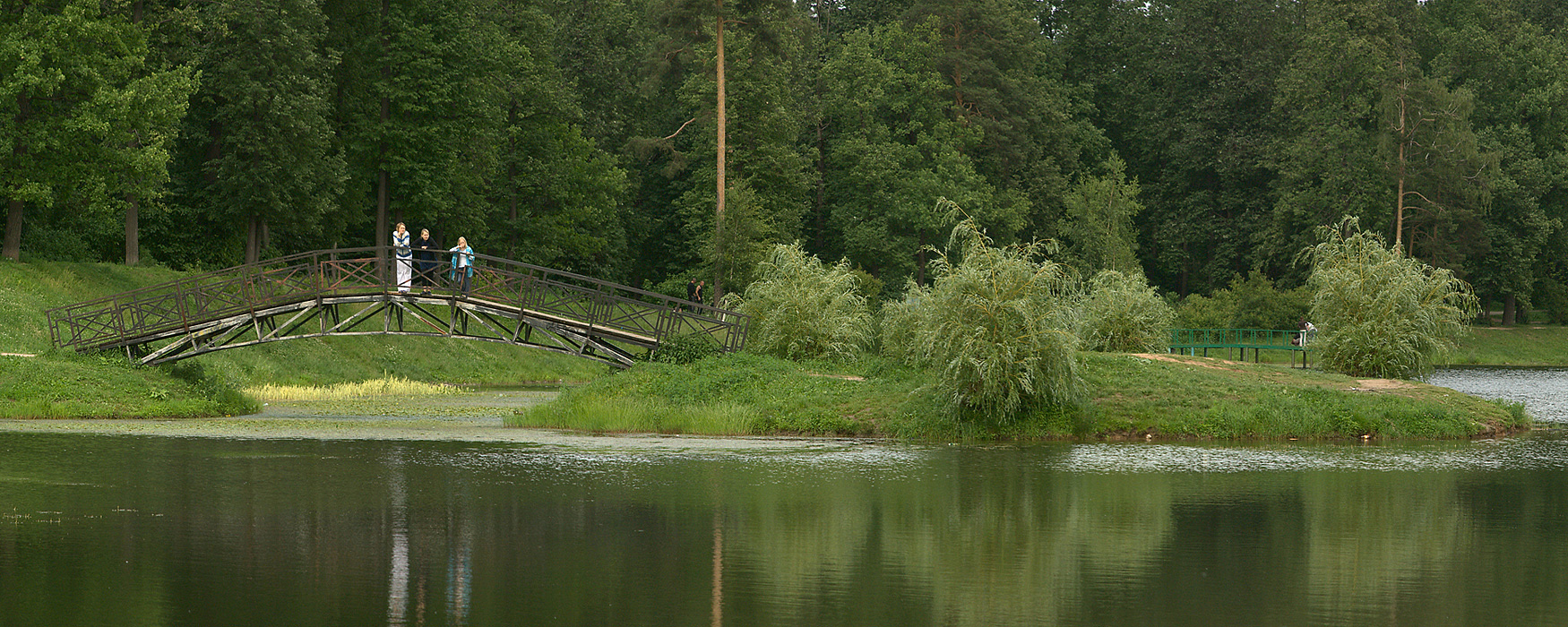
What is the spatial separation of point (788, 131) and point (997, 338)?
37959mm

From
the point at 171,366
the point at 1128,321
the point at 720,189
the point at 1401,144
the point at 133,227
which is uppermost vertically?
the point at 1401,144

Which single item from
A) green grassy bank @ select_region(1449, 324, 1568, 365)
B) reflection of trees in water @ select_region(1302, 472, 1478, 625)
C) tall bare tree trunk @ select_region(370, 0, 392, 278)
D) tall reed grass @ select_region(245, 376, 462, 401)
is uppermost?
tall bare tree trunk @ select_region(370, 0, 392, 278)

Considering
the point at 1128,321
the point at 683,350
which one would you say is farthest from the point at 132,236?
the point at 1128,321

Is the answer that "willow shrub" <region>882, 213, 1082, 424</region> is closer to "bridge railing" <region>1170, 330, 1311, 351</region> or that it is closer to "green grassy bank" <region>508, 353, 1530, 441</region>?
"green grassy bank" <region>508, 353, 1530, 441</region>

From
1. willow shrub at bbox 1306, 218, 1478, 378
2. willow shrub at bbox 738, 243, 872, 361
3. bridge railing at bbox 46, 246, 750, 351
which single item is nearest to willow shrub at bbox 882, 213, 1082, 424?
willow shrub at bbox 738, 243, 872, 361

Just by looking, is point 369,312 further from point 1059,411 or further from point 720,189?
point 720,189

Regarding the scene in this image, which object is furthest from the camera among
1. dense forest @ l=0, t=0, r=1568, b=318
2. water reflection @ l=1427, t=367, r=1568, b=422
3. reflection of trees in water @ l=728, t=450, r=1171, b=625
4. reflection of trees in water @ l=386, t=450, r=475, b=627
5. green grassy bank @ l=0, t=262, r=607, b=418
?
dense forest @ l=0, t=0, r=1568, b=318

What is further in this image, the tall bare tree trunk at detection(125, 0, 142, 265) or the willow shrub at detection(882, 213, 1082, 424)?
the tall bare tree trunk at detection(125, 0, 142, 265)

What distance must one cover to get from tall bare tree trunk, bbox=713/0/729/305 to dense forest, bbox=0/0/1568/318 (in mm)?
154

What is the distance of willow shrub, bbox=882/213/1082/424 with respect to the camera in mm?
27391

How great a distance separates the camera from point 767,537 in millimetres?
16516

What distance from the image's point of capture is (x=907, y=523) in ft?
57.9

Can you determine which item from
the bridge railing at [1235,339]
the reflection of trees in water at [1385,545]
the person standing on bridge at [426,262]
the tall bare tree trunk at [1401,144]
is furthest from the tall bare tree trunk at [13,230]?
the tall bare tree trunk at [1401,144]

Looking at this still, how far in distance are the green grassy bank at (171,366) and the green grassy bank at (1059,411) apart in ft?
27.2
